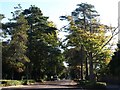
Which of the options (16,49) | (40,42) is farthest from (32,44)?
(16,49)

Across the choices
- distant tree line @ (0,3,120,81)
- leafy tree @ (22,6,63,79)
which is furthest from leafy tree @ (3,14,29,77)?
leafy tree @ (22,6,63,79)

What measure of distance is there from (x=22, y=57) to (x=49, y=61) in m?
19.9

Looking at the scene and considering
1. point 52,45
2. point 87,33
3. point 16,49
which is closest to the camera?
point 87,33

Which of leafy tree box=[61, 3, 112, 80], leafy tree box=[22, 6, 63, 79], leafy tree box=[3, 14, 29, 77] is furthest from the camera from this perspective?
leafy tree box=[22, 6, 63, 79]

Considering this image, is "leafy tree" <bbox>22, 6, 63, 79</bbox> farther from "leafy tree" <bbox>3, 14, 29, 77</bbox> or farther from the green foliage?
"leafy tree" <bbox>3, 14, 29, 77</bbox>

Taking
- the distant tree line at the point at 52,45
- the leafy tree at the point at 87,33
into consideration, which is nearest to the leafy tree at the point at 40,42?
the distant tree line at the point at 52,45

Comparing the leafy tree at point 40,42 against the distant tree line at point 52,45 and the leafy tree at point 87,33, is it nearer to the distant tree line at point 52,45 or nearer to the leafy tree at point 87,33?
the distant tree line at point 52,45

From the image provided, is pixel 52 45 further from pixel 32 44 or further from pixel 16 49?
pixel 16 49

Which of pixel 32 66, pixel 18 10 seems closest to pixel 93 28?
pixel 18 10

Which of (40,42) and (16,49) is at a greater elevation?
Answer: (40,42)

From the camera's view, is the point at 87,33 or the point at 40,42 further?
the point at 40,42

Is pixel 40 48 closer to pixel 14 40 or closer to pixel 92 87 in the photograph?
pixel 14 40

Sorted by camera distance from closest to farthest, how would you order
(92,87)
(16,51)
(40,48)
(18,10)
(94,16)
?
(92,87) → (94,16) → (16,51) → (18,10) → (40,48)

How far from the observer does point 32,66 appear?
271ft
